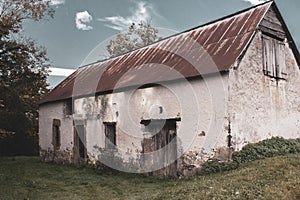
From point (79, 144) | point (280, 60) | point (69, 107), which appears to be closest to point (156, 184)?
point (79, 144)

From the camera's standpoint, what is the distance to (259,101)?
1154 centimetres

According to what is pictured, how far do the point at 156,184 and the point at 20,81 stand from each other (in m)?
15.4

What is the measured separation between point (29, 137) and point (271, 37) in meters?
18.9

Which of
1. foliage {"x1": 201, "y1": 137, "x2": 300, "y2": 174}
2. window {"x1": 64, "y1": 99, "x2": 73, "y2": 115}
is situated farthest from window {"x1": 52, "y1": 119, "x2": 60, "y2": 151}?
foliage {"x1": 201, "y1": 137, "x2": 300, "y2": 174}

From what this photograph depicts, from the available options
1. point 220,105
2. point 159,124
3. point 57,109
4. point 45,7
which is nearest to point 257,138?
point 220,105

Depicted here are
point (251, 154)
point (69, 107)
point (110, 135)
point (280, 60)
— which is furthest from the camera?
point (69, 107)

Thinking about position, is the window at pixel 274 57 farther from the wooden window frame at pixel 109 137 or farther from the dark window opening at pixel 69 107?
the dark window opening at pixel 69 107

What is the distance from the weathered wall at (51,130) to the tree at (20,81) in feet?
6.81

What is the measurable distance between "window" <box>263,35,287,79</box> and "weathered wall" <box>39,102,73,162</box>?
32.4 feet

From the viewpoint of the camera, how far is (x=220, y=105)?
10438 mm

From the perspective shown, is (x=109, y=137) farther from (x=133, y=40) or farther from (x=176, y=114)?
(x=133, y=40)

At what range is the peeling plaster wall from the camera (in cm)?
1058

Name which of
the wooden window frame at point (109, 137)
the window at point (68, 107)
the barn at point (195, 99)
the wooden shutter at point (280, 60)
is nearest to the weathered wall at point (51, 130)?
the window at point (68, 107)

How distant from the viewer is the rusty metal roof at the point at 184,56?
11.2 m
